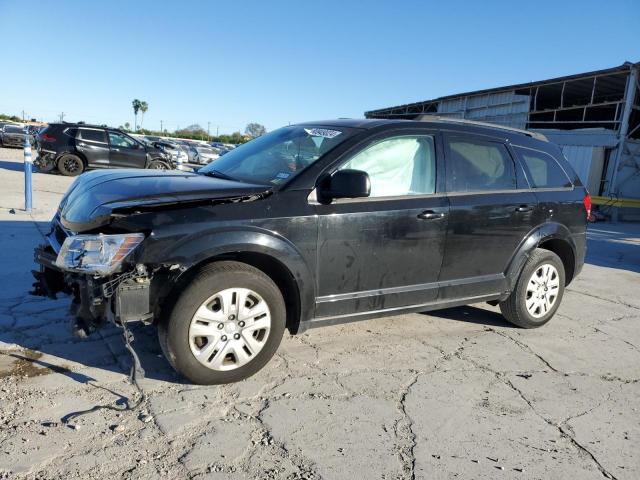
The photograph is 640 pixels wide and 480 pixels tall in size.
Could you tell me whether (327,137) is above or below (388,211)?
above

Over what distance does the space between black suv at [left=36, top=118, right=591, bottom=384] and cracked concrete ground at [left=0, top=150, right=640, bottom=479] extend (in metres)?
0.36

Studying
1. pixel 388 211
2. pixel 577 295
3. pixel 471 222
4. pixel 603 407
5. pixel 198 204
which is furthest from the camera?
pixel 577 295

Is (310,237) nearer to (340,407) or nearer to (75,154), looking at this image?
(340,407)

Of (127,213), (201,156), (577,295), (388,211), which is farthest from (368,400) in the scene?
(201,156)

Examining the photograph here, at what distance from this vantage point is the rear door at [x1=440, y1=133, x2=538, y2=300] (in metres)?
4.36

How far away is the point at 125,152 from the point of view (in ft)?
54.5

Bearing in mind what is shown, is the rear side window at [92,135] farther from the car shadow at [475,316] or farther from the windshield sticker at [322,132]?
the car shadow at [475,316]

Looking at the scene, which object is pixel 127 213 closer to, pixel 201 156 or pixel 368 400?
pixel 368 400

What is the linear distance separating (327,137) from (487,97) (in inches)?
921

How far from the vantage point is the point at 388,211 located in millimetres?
3951

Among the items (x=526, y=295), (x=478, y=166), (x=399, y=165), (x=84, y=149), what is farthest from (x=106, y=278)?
(x=84, y=149)

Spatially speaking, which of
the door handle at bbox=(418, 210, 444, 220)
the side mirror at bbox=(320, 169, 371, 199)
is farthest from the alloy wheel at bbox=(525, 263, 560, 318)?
the side mirror at bbox=(320, 169, 371, 199)

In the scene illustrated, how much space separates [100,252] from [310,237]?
4.36ft

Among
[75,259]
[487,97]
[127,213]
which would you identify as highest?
[487,97]
